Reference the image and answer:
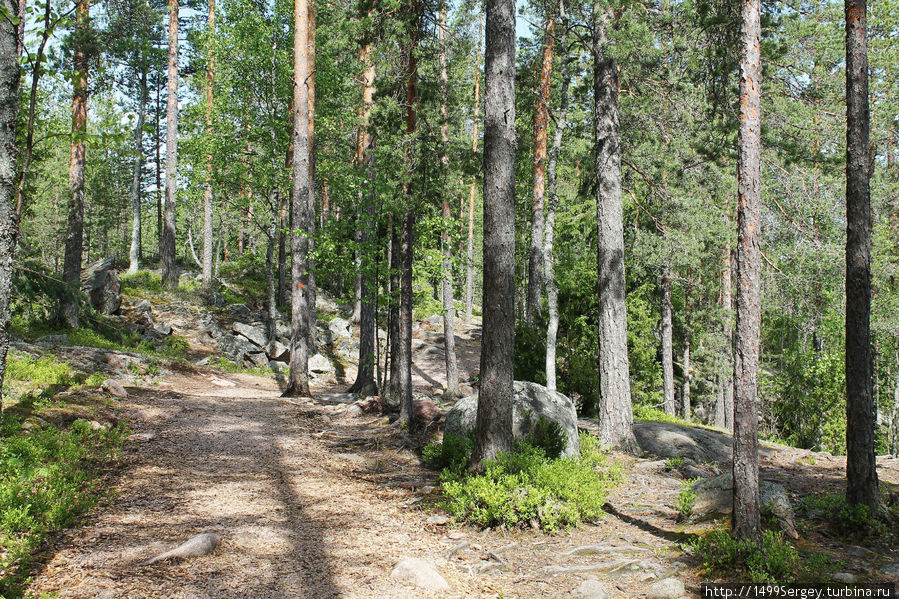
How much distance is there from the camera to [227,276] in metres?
26.9

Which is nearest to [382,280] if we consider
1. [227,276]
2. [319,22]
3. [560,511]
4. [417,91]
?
[417,91]

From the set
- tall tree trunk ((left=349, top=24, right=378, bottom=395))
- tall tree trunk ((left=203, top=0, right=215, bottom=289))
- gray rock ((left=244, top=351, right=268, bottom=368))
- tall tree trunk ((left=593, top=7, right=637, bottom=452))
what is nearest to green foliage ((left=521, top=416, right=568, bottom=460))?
tall tree trunk ((left=593, top=7, right=637, bottom=452))

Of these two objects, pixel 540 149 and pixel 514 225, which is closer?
pixel 514 225

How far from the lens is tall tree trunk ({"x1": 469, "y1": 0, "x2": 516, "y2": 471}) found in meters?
6.65

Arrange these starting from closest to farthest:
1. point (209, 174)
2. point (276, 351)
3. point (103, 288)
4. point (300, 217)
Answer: point (300, 217) → point (103, 288) → point (209, 174) → point (276, 351)

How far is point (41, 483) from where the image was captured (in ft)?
17.4

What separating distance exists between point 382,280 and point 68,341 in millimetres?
8253

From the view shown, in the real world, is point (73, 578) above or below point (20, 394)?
below

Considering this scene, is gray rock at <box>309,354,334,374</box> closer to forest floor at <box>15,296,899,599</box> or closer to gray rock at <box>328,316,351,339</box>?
gray rock at <box>328,316,351,339</box>

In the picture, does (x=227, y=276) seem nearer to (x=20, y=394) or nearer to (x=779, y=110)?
(x=20, y=394)

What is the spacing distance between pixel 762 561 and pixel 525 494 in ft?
7.18

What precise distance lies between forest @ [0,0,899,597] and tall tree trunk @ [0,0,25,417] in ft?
0.06

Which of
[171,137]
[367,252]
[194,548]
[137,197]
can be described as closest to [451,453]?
[194,548]

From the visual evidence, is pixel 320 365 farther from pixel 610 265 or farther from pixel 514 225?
pixel 514 225
